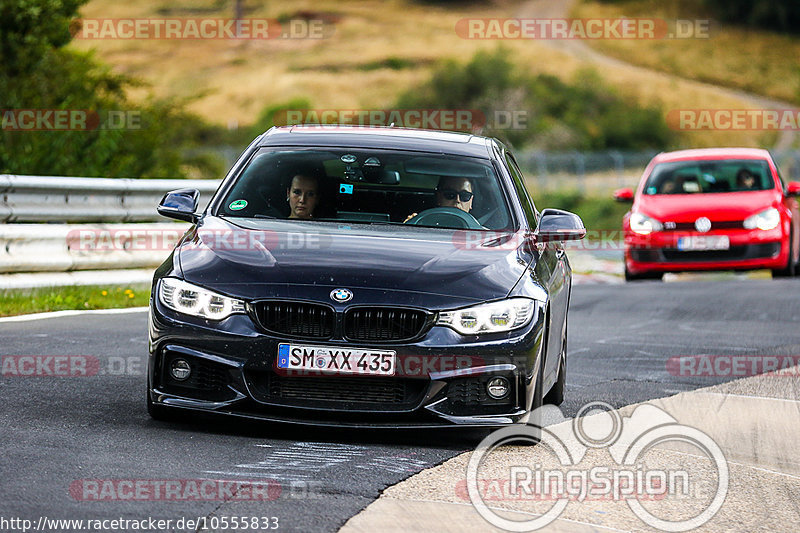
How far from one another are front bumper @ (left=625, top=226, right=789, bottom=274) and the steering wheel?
1118 cm

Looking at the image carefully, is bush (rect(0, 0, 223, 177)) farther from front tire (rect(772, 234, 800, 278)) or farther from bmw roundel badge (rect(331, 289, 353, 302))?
bmw roundel badge (rect(331, 289, 353, 302))

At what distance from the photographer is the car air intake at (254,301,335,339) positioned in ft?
21.9

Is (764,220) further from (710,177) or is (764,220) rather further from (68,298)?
(68,298)

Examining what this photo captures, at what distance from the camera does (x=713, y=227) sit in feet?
61.6

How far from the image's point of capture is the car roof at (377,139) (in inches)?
329

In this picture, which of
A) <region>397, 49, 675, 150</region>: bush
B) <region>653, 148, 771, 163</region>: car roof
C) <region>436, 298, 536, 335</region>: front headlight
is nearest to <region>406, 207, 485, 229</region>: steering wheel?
<region>436, 298, 536, 335</region>: front headlight

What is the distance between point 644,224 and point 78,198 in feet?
25.5

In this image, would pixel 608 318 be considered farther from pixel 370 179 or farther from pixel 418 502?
pixel 418 502

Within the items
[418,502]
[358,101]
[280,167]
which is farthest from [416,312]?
[358,101]

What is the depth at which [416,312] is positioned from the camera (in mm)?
6691

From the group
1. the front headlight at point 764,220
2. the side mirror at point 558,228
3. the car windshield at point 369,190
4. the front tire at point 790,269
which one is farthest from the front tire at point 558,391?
the front tire at point 790,269

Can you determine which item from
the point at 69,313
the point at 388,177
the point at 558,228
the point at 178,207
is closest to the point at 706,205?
the point at 69,313

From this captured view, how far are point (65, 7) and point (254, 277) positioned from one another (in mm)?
14807

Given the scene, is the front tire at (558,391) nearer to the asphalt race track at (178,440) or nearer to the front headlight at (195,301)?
the asphalt race track at (178,440)
